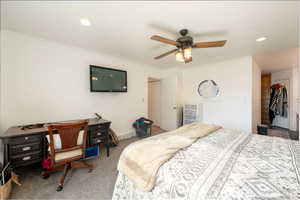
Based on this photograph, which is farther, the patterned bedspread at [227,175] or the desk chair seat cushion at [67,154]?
the desk chair seat cushion at [67,154]

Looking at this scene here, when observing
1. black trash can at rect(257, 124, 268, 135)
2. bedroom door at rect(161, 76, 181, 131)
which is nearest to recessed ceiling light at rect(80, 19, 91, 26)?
bedroom door at rect(161, 76, 181, 131)

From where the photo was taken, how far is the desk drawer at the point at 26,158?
153 centimetres

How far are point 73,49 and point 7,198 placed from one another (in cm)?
260

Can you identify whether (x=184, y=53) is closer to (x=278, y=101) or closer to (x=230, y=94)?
(x=230, y=94)

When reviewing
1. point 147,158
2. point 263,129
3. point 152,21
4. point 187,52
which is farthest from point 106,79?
point 263,129

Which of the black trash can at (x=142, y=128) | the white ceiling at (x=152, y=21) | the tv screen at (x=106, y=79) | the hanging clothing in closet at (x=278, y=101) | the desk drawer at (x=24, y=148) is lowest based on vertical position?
the black trash can at (x=142, y=128)

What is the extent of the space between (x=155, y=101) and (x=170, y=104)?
89 cm

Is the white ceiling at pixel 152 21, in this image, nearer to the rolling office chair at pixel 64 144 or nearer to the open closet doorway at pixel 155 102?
the rolling office chair at pixel 64 144

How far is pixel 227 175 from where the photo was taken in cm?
86

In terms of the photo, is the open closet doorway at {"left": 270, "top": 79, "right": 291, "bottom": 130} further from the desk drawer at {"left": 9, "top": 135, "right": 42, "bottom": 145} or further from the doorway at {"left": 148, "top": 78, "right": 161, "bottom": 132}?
the desk drawer at {"left": 9, "top": 135, "right": 42, "bottom": 145}

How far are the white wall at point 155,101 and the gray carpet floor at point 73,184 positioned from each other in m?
2.91

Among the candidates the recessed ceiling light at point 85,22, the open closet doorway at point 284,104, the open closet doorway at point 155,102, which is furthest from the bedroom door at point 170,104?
the open closet doorway at point 284,104

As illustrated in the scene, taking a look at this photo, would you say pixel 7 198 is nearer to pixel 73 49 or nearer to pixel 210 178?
pixel 210 178

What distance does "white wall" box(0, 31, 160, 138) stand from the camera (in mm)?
1943
